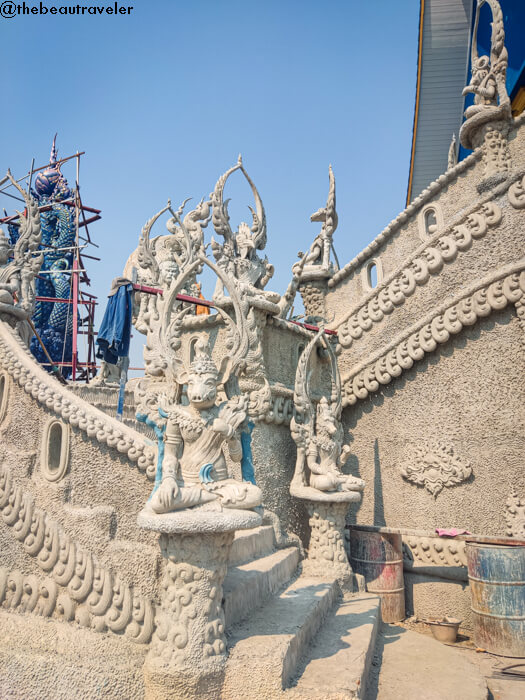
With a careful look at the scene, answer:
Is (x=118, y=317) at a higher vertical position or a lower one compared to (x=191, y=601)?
higher

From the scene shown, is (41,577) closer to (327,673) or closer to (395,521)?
(327,673)

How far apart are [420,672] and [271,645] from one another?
72.9 inches

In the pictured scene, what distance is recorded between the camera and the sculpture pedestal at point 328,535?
5695 mm

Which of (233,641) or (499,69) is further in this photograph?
(499,69)

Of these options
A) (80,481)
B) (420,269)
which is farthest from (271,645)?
(420,269)

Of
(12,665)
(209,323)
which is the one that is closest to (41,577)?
(12,665)

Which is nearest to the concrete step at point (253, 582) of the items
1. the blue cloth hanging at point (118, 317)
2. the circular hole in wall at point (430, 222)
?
the blue cloth hanging at point (118, 317)

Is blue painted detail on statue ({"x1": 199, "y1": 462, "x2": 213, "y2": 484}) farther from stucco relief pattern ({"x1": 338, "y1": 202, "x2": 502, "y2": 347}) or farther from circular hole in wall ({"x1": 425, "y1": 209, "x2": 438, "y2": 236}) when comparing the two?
circular hole in wall ({"x1": 425, "y1": 209, "x2": 438, "y2": 236})

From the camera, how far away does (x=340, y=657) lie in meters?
3.73

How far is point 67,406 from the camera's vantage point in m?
4.48

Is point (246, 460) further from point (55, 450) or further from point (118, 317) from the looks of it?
point (118, 317)

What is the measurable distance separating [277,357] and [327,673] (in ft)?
13.1

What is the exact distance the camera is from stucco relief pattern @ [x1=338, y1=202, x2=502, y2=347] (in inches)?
284

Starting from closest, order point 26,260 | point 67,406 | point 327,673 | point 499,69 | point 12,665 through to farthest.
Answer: point 327,673 → point 12,665 → point 67,406 → point 26,260 → point 499,69
